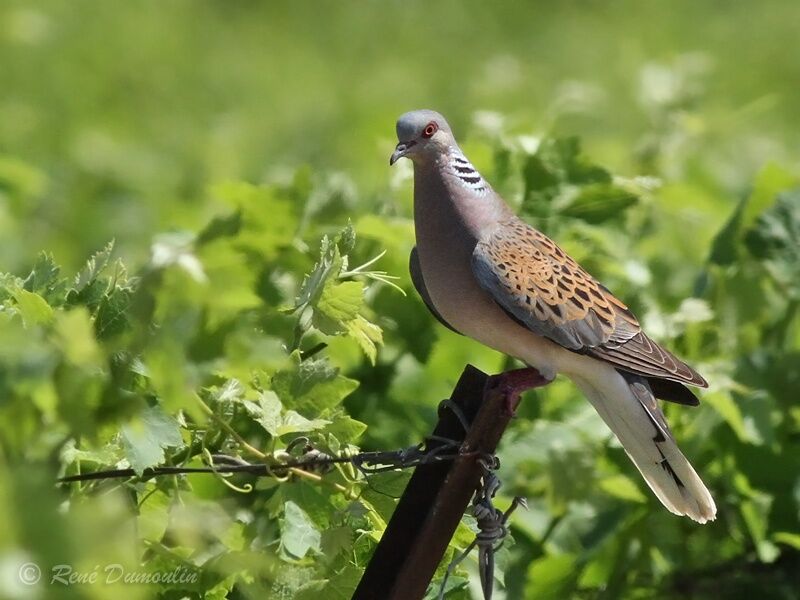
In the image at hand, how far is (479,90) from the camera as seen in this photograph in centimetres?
643

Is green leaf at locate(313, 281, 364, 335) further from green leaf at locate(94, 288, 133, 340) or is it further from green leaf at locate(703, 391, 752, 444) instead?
green leaf at locate(703, 391, 752, 444)

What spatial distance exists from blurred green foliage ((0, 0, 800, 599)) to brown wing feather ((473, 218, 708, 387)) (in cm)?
28

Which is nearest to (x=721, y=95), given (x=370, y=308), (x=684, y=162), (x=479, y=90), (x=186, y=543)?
(x=479, y=90)

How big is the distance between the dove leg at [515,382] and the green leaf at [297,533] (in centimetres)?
44

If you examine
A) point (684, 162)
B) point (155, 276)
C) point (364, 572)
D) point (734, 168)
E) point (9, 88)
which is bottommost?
point (9, 88)

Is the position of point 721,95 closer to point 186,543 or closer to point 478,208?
point 478,208

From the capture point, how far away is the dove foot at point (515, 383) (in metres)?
2.47

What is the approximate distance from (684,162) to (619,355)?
2.43 metres

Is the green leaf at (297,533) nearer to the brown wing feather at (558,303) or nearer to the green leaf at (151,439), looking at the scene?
the green leaf at (151,439)

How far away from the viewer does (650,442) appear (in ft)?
10.3

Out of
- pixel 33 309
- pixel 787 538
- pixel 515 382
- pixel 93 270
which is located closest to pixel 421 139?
pixel 515 382

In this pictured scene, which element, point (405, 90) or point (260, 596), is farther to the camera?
point (405, 90)

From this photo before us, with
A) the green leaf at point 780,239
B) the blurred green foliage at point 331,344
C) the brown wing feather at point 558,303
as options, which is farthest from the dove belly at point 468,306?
the green leaf at point 780,239

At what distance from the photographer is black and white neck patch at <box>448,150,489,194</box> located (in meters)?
3.27
